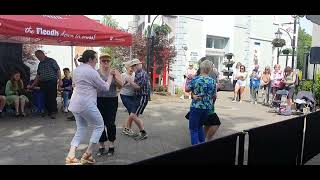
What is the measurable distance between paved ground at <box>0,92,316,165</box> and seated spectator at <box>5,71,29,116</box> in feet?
1.28

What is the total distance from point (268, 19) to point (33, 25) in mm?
25941

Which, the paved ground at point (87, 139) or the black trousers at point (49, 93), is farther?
the black trousers at point (49, 93)

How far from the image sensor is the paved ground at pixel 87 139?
6.69m

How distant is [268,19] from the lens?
32.1 m

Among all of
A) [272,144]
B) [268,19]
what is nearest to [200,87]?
[272,144]

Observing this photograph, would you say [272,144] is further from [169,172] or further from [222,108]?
[222,108]

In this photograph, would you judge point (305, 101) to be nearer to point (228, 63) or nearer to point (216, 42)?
point (228, 63)

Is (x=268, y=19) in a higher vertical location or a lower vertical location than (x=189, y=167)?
higher

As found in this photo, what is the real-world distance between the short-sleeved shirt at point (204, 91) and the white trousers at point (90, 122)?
5.44 ft

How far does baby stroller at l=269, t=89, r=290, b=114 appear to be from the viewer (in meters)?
13.3

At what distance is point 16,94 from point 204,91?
567cm

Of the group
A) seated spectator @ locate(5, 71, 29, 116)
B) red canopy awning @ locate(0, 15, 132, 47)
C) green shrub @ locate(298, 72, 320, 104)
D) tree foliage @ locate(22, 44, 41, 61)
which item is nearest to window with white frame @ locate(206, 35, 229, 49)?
green shrub @ locate(298, 72, 320, 104)

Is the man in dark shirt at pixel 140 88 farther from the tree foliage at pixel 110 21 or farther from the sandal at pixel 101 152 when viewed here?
the tree foliage at pixel 110 21

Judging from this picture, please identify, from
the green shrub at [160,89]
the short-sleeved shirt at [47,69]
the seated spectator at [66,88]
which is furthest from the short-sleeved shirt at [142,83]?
the green shrub at [160,89]
